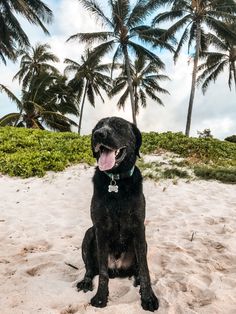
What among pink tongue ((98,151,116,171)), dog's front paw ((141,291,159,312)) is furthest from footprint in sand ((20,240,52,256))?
pink tongue ((98,151,116,171))

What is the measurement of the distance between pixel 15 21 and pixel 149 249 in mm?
21096

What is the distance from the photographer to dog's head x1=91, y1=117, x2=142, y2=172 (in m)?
3.08

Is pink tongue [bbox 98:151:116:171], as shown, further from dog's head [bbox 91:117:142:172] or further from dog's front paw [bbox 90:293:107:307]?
dog's front paw [bbox 90:293:107:307]

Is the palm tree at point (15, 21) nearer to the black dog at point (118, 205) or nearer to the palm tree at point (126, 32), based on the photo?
the palm tree at point (126, 32)

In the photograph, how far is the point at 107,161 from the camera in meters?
3.08

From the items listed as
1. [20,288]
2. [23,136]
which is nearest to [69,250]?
[20,288]

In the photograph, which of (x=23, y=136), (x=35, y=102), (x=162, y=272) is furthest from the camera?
(x=35, y=102)

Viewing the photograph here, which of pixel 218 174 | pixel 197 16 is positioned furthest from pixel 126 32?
pixel 218 174

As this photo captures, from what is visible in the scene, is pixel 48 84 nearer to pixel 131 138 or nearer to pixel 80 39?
pixel 80 39

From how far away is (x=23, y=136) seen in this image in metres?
16.7

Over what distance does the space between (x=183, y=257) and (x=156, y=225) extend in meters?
1.73

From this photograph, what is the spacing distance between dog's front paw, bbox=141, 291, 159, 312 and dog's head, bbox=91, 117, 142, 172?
1260mm

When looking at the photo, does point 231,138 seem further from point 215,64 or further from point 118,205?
point 118,205

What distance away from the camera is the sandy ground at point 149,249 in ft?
11.2
